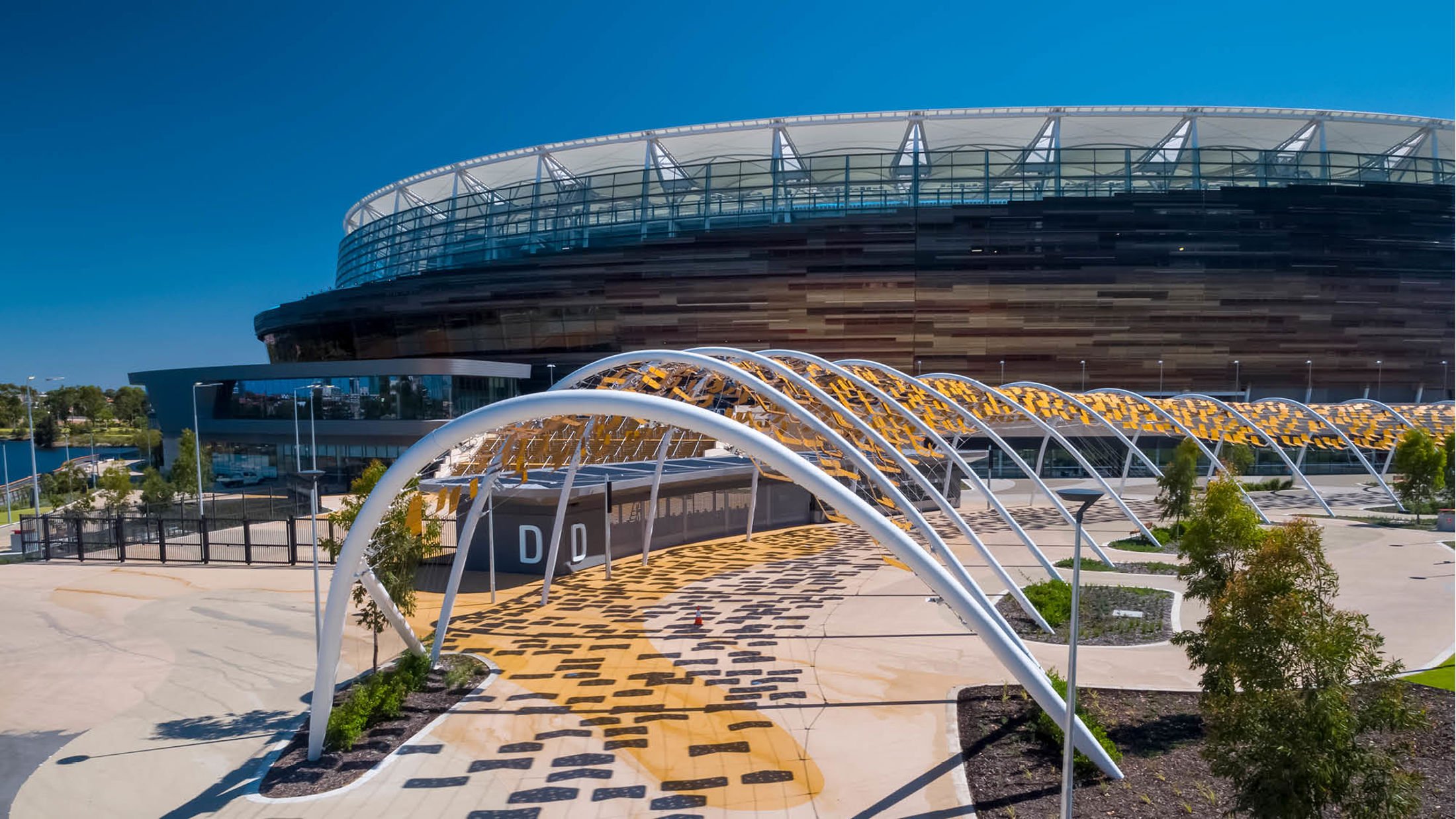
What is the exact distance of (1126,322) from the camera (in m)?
57.9

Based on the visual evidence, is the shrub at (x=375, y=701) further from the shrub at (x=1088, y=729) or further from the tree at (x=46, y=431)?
the tree at (x=46, y=431)

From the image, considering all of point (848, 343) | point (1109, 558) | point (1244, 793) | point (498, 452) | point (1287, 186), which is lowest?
point (1109, 558)

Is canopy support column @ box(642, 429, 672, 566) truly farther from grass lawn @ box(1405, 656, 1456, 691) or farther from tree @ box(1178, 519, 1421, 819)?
A: grass lawn @ box(1405, 656, 1456, 691)

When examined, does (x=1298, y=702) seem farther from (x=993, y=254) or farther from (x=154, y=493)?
(x=993, y=254)

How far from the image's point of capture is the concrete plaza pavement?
10.1 m

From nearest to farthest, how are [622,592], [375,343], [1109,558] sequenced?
[622,592]
[1109,558]
[375,343]

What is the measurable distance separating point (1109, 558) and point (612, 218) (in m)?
46.7

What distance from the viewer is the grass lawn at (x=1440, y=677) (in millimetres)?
12837

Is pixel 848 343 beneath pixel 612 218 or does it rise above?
beneath

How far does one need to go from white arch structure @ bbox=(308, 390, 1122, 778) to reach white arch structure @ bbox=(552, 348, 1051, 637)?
1.63ft

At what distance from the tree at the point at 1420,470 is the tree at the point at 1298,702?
31017 mm

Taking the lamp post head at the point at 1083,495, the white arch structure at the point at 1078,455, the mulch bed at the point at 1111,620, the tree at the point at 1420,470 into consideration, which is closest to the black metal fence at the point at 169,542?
the mulch bed at the point at 1111,620

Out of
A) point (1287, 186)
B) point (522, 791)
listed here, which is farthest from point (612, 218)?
point (522, 791)

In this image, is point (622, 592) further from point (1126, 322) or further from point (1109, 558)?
point (1126, 322)
